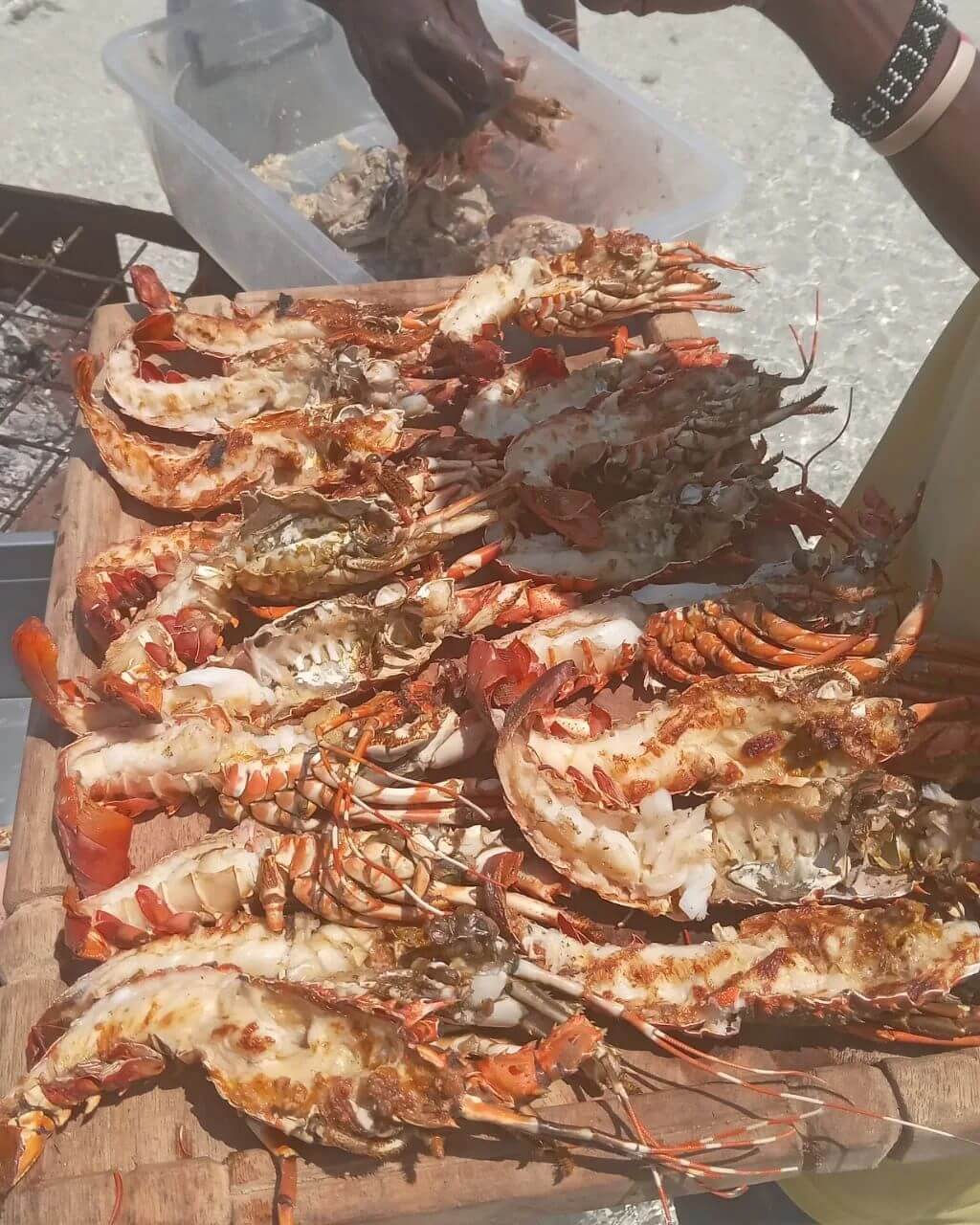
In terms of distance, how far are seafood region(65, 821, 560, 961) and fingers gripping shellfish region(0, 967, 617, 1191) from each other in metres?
0.13

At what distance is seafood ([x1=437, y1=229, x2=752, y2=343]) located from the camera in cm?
264

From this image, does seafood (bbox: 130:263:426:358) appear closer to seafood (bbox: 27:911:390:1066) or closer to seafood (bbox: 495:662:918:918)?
seafood (bbox: 495:662:918:918)

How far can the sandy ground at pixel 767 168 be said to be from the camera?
4.51 m

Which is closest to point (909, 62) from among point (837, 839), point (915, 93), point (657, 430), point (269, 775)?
point (915, 93)

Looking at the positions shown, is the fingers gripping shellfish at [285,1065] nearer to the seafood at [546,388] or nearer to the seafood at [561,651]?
the seafood at [561,651]

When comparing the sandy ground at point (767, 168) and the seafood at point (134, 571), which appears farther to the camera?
the sandy ground at point (767, 168)

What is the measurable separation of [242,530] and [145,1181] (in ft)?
4.34

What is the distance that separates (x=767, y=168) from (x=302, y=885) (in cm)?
509

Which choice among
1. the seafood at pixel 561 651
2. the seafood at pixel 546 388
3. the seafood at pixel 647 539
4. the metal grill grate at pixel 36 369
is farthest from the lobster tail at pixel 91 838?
the metal grill grate at pixel 36 369

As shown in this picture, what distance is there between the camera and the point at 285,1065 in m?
1.54

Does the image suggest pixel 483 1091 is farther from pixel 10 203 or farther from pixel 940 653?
pixel 10 203

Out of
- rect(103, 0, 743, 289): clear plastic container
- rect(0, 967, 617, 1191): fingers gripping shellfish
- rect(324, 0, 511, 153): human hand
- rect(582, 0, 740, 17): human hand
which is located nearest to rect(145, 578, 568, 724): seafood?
rect(0, 967, 617, 1191): fingers gripping shellfish

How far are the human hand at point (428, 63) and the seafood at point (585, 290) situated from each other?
0.58 meters

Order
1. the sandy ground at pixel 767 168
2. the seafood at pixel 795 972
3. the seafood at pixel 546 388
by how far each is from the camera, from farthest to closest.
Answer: the sandy ground at pixel 767 168
the seafood at pixel 546 388
the seafood at pixel 795 972
